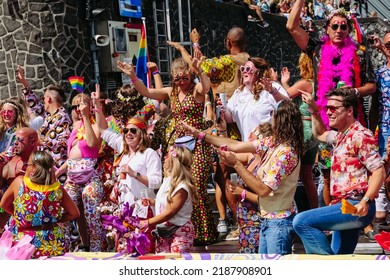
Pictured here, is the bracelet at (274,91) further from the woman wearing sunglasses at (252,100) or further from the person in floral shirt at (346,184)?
the person in floral shirt at (346,184)

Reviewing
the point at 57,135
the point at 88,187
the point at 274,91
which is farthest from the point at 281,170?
the point at 57,135

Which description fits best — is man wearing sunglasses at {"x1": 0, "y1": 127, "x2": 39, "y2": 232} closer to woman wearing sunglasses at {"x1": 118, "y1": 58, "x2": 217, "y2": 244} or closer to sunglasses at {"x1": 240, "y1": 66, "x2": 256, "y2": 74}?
woman wearing sunglasses at {"x1": 118, "y1": 58, "x2": 217, "y2": 244}

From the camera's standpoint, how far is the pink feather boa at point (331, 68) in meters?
6.46

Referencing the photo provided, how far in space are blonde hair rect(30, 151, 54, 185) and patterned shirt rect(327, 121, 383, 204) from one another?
212 centimetres

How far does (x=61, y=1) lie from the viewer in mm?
12234

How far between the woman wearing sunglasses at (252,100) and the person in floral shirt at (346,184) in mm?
1380

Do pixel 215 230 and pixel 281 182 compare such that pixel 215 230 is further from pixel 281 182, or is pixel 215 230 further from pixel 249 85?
pixel 281 182

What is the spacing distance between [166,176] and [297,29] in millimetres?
1692

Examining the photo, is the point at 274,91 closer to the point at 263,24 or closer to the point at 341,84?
the point at 341,84

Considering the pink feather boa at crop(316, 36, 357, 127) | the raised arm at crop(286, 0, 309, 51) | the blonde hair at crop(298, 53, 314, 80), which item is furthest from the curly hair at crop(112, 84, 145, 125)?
the pink feather boa at crop(316, 36, 357, 127)

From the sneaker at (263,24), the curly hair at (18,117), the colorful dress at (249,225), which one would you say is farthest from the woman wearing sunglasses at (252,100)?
the sneaker at (263,24)

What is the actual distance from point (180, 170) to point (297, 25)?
5.44ft

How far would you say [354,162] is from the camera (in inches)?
201
